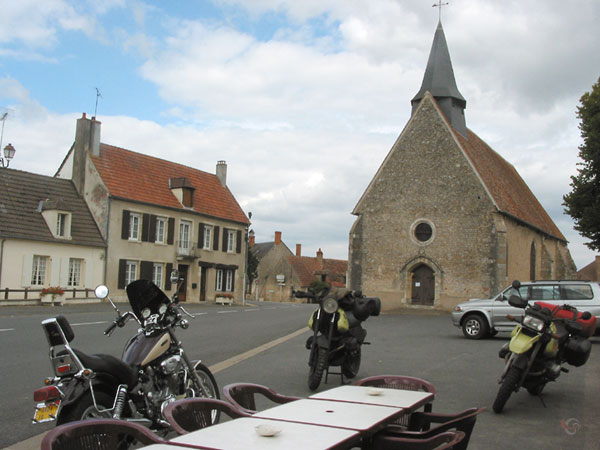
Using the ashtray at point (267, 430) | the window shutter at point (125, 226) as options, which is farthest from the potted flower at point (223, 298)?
the ashtray at point (267, 430)

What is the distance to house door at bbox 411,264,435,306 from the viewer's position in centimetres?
3027

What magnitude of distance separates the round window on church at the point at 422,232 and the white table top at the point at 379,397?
1046 inches

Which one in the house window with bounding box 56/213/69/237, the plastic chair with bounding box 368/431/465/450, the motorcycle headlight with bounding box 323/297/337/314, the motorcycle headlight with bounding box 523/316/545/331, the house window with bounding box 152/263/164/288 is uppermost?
the house window with bounding box 56/213/69/237

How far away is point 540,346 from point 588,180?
18.9 m

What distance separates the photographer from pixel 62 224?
1239 inches

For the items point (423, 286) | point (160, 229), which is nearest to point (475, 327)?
point (423, 286)

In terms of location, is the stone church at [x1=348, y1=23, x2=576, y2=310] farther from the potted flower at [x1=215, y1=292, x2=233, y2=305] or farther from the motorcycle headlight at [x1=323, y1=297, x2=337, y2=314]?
the motorcycle headlight at [x1=323, y1=297, x2=337, y2=314]

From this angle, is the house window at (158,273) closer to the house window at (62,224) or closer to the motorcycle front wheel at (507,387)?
the house window at (62,224)

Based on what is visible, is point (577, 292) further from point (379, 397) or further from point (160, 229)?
point (160, 229)

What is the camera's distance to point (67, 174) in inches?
1401

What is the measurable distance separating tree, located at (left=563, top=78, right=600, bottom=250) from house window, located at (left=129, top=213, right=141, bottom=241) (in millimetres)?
21863

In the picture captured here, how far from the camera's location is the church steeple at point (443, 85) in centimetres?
3334

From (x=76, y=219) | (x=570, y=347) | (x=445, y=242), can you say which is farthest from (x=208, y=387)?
(x=76, y=219)

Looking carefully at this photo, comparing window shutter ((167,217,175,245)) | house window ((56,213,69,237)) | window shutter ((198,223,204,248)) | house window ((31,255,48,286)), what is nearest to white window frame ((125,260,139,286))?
window shutter ((167,217,175,245))
